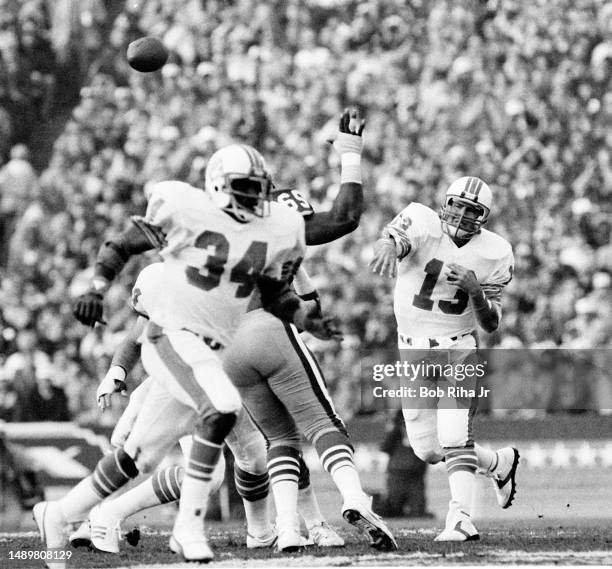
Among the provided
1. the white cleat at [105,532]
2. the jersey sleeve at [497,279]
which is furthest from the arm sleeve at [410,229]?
the white cleat at [105,532]

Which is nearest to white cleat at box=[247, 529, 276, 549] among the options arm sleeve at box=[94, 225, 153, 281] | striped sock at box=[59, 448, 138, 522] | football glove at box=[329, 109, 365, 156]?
striped sock at box=[59, 448, 138, 522]

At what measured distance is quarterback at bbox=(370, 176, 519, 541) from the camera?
6.26 metres

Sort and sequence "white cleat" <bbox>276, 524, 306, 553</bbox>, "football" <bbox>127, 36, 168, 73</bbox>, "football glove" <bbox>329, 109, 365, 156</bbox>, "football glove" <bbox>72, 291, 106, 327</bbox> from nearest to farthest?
"football glove" <bbox>72, 291, 106, 327</bbox>
"white cleat" <bbox>276, 524, 306, 553</bbox>
"football glove" <bbox>329, 109, 365, 156</bbox>
"football" <bbox>127, 36, 168, 73</bbox>

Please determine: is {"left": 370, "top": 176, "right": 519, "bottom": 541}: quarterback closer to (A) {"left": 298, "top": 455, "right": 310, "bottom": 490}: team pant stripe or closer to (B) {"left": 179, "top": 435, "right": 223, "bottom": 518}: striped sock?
(A) {"left": 298, "top": 455, "right": 310, "bottom": 490}: team pant stripe

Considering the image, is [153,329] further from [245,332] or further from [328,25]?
[328,25]

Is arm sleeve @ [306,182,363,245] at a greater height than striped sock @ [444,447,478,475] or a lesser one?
greater

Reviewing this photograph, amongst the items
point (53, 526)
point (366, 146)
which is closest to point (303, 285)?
point (53, 526)

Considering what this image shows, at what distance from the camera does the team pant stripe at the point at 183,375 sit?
499cm

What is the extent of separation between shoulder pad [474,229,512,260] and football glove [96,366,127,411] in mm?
1970

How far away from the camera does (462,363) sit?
21.1ft

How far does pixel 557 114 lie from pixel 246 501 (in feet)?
24.0

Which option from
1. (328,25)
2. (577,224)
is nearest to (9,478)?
(577,224)

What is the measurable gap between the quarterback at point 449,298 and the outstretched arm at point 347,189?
1.72 feet

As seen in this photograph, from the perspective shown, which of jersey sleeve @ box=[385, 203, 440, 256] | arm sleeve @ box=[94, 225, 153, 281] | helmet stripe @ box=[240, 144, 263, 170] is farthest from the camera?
jersey sleeve @ box=[385, 203, 440, 256]
